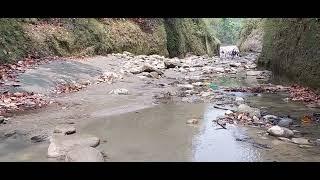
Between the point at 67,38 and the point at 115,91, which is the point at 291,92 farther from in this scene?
the point at 67,38

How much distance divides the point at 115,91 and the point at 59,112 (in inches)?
119

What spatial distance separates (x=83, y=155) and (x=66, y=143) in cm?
84

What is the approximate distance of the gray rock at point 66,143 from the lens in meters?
4.93

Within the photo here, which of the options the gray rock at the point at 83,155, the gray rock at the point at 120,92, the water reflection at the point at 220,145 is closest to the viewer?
the gray rock at the point at 83,155

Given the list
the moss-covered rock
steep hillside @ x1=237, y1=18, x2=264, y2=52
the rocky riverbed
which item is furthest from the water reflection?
steep hillside @ x1=237, y1=18, x2=264, y2=52

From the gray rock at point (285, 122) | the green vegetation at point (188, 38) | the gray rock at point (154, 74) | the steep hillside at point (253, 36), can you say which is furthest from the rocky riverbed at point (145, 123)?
the steep hillside at point (253, 36)

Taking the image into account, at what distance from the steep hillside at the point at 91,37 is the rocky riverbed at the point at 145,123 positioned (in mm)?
2071

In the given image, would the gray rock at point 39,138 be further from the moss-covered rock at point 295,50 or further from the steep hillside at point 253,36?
the steep hillside at point 253,36

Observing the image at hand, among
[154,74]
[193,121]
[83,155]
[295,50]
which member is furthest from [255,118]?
[154,74]

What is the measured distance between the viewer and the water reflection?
508 centimetres
